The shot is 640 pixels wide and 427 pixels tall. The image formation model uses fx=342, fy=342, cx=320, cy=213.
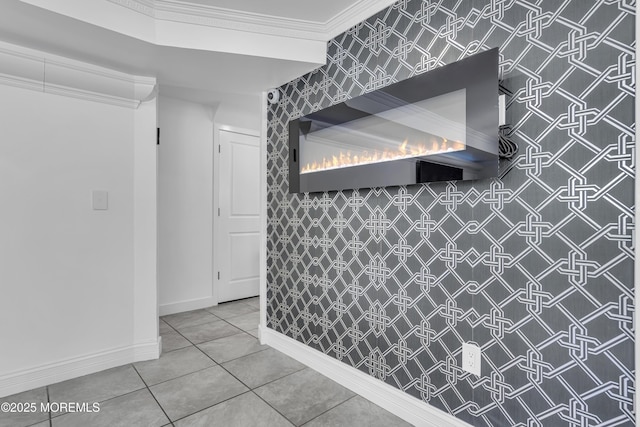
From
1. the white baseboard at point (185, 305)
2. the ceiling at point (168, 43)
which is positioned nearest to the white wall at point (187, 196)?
the white baseboard at point (185, 305)

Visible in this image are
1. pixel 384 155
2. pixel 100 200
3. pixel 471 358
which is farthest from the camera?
pixel 100 200

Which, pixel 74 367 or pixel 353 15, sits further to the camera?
pixel 74 367

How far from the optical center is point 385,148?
1.89 metres

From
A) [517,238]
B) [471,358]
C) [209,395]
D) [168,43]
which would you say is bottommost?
[209,395]

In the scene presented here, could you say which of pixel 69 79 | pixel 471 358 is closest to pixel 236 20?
pixel 69 79

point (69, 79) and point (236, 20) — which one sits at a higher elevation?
point (236, 20)

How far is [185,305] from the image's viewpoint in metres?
3.60

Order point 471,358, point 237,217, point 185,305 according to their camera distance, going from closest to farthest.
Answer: point 471,358
point 185,305
point 237,217

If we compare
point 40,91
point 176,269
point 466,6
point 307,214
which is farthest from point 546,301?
point 176,269

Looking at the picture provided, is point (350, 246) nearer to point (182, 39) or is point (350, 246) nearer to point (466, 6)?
point (466, 6)

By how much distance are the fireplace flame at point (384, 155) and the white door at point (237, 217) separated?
1.80 metres

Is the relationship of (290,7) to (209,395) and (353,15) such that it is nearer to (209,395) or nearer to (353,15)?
(353,15)

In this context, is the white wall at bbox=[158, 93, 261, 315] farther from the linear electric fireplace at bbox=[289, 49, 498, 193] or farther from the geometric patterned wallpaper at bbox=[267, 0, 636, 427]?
the geometric patterned wallpaper at bbox=[267, 0, 636, 427]

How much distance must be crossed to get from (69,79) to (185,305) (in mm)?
2336
